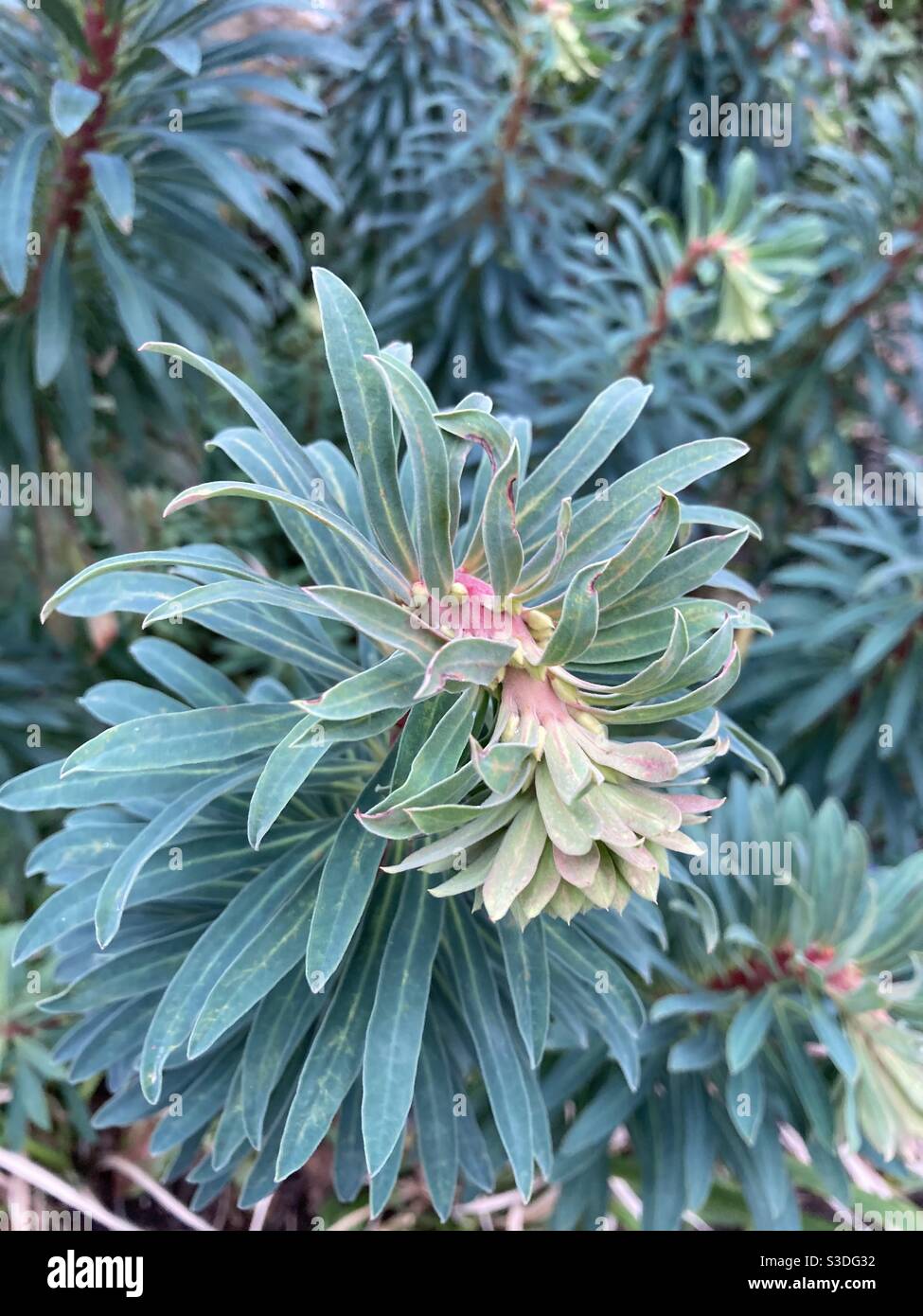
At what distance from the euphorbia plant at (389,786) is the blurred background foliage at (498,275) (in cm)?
49

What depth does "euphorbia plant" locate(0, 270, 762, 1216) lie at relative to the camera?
0.65 meters

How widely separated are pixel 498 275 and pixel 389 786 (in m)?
1.67

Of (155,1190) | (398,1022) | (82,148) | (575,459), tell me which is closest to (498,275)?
(82,148)

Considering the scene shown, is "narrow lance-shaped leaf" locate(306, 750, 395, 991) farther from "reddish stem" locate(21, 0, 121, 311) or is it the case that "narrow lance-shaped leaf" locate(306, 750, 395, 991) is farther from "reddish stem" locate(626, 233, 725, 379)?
"reddish stem" locate(626, 233, 725, 379)

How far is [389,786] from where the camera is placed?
782 millimetres

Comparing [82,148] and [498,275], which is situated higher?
[498,275]

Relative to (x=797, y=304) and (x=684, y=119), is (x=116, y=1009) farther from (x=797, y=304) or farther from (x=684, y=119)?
(x=684, y=119)

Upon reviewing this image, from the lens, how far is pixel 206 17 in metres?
1.22

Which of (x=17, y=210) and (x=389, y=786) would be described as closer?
(x=389, y=786)

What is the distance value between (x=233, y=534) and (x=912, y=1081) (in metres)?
1.77

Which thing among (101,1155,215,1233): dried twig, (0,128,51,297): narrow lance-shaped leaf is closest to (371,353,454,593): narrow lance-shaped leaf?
(0,128,51,297): narrow lance-shaped leaf

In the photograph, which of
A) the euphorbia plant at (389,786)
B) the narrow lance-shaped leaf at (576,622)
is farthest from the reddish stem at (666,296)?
the narrow lance-shaped leaf at (576,622)

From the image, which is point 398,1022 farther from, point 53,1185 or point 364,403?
point 53,1185

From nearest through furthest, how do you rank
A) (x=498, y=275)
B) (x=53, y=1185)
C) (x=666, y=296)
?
(x=53, y=1185), (x=666, y=296), (x=498, y=275)
